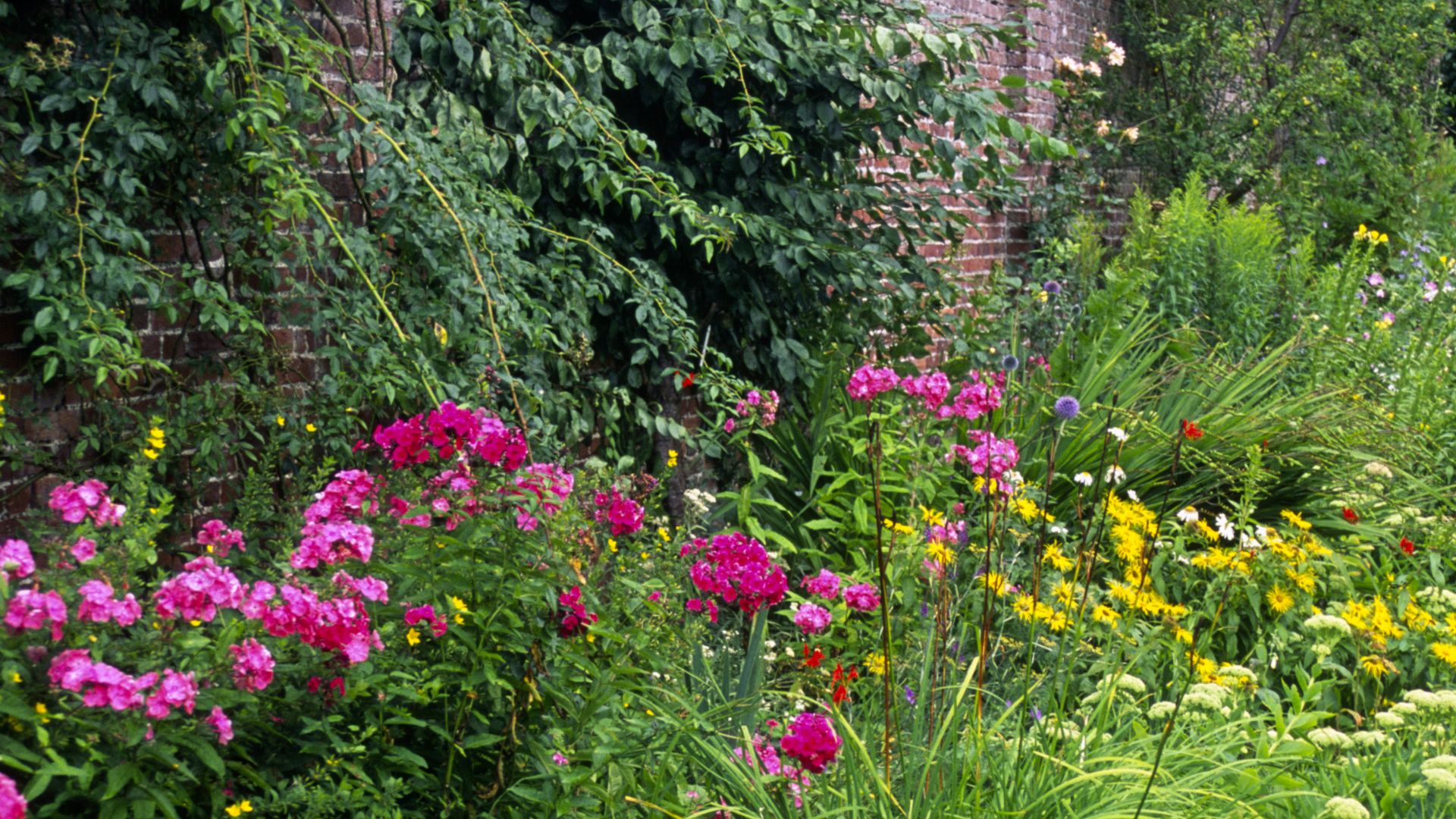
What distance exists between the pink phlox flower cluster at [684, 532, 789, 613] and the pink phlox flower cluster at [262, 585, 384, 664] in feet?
2.41

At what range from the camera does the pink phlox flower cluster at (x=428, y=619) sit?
6.38 ft

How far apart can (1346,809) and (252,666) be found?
1.72 meters

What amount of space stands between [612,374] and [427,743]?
7.00 ft

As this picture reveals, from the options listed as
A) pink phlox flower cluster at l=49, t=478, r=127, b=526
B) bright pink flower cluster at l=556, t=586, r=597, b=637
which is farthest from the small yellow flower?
pink phlox flower cluster at l=49, t=478, r=127, b=526

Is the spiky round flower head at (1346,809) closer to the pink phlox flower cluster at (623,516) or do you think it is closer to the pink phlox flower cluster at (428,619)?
the pink phlox flower cluster at (623,516)

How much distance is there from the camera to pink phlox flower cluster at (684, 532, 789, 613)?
2.34 m

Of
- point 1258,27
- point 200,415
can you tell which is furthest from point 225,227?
point 1258,27

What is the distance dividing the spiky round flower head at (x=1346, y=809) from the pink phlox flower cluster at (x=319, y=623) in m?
1.58

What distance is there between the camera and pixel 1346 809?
7.03ft

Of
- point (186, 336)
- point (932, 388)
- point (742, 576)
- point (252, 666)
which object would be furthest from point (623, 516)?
point (932, 388)

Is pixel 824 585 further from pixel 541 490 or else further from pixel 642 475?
pixel 541 490

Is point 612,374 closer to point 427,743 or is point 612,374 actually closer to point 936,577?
point 936,577

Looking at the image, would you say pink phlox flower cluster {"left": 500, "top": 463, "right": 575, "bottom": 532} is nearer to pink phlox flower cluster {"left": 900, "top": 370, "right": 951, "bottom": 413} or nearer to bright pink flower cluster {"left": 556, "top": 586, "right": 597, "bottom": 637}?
bright pink flower cluster {"left": 556, "top": 586, "right": 597, "bottom": 637}

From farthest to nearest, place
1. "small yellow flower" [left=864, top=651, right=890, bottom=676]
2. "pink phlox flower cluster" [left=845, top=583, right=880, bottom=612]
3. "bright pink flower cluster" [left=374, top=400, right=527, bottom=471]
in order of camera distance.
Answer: "small yellow flower" [left=864, top=651, right=890, bottom=676] < "pink phlox flower cluster" [left=845, top=583, right=880, bottom=612] < "bright pink flower cluster" [left=374, top=400, right=527, bottom=471]
